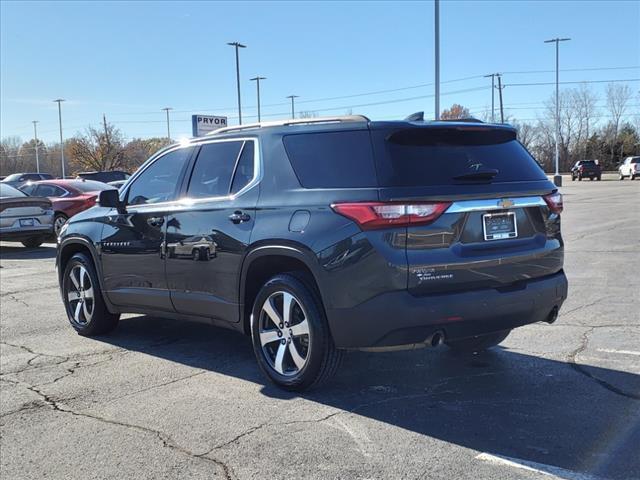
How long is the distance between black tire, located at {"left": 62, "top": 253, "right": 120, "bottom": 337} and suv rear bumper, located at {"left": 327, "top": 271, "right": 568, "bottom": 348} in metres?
3.14

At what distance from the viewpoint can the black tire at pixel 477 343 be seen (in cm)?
518

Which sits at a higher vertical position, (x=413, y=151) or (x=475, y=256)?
(x=413, y=151)

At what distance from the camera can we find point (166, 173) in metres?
5.76

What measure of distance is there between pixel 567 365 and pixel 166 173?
3840 mm

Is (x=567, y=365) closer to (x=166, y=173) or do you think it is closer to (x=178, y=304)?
(x=178, y=304)

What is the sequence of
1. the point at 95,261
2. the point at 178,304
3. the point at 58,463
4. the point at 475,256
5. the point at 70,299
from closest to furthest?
the point at 58,463, the point at 475,256, the point at 178,304, the point at 95,261, the point at 70,299

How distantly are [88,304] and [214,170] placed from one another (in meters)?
2.29

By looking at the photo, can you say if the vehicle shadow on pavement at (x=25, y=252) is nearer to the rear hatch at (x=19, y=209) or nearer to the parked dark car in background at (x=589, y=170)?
the rear hatch at (x=19, y=209)

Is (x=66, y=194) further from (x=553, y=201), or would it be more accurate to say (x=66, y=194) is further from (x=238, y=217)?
(x=553, y=201)

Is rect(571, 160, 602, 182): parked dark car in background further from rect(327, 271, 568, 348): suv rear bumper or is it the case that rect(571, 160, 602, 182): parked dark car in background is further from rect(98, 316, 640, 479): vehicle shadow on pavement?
rect(327, 271, 568, 348): suv rear bumper

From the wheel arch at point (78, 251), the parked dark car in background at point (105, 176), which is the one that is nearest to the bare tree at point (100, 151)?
the parked dark car in background at point (105, 176)

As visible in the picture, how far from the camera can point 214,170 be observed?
526 cm

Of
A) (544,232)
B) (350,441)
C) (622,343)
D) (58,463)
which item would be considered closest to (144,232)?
(58,463)

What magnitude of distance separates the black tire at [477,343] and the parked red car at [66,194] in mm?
13256
